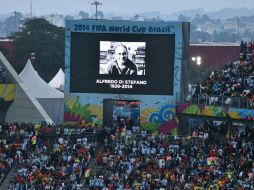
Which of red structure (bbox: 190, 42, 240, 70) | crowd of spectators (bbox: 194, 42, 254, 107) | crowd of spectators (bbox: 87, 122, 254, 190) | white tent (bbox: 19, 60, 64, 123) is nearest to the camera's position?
crowd of spectators (bbox: 87, 122, 254, 190)

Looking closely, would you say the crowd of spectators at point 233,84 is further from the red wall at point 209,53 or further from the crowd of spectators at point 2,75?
the red wall at point 209,53

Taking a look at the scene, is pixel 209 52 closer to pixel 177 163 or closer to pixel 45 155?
pixel 45 155

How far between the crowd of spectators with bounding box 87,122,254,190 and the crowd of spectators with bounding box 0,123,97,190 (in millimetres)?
979

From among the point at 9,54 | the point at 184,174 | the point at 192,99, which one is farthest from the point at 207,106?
the point at 9,54

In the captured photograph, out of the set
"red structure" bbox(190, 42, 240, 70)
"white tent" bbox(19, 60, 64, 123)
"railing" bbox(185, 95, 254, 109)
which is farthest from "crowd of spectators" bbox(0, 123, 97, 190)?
"red structure" bbox(190, 42, 240, 70)

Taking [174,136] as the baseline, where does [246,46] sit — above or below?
above

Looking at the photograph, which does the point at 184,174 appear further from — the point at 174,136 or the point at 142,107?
the point at 142,107

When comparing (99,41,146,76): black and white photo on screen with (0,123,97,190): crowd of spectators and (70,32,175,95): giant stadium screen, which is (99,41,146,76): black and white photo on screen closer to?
(70,32,175,95): giant stadium screen

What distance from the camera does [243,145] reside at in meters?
43.6

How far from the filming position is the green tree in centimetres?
10438

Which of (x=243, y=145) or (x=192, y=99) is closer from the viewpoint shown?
(x=243, y=145)

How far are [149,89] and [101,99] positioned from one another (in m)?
2.53

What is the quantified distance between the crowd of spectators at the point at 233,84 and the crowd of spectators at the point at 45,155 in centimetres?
622

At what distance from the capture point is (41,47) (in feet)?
352
